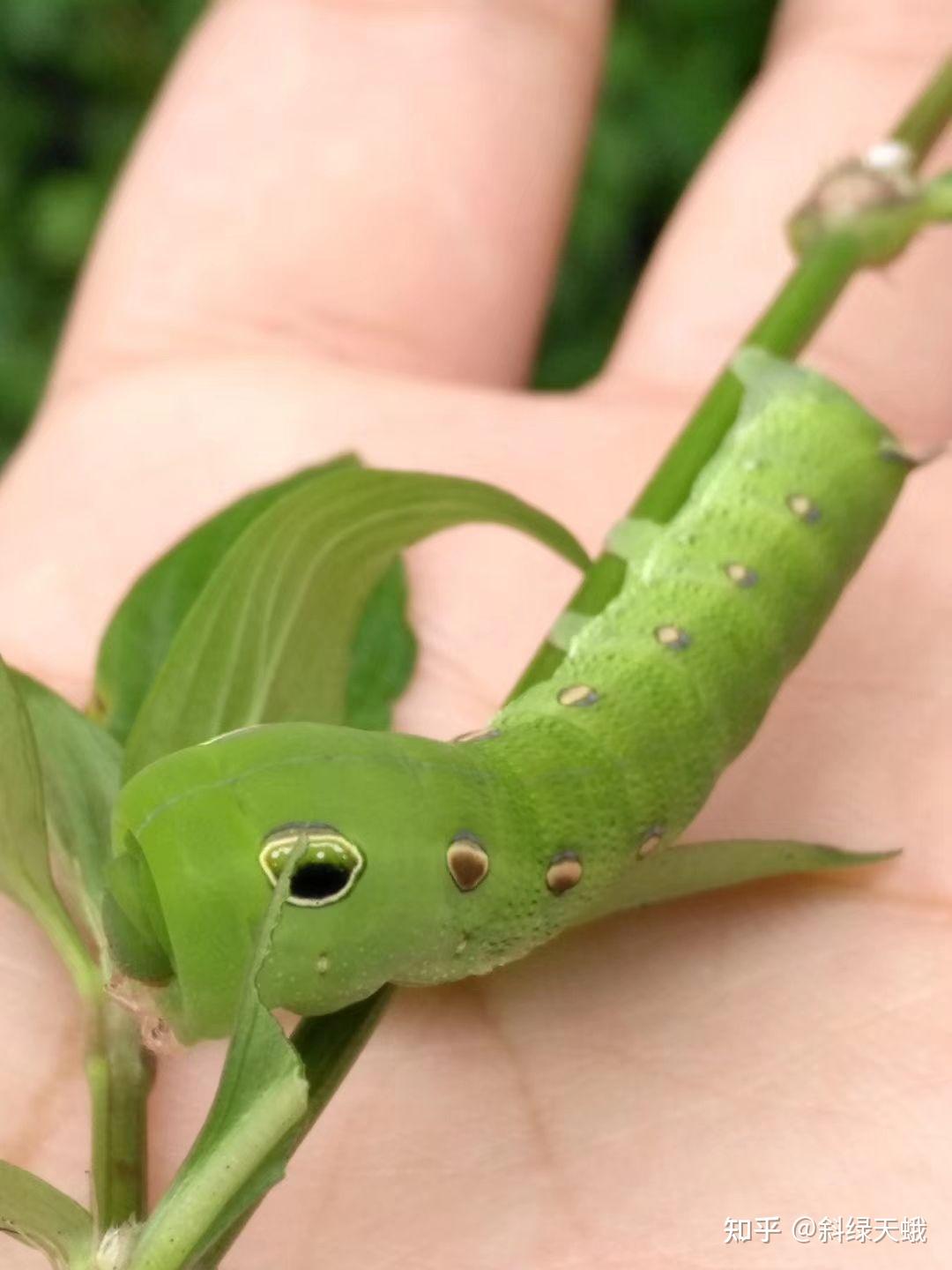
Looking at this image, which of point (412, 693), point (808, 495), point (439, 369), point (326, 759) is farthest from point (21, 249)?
point (326, 759)

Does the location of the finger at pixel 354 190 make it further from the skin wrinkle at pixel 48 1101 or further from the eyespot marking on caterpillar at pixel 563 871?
the eyespot marking on caterpillar at pixel 563 871

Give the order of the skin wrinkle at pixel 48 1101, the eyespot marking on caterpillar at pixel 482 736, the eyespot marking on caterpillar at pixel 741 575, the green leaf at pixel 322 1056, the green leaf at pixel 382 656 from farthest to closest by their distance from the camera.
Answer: the green leaf at pixel 382 656
the eyespot marking on caterpillar at pixel 741 575
the skin wrinkle at pixel 48 1101
the eyespot marking on caterpillar at pixel 482 736
the green leaf at pixel 322 1056

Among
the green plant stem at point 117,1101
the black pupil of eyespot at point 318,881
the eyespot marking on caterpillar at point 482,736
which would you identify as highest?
the eyespot marking on caterpillar at point 482,736

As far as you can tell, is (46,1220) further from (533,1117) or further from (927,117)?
(927,117)

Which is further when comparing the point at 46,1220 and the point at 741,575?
the point at 741,575

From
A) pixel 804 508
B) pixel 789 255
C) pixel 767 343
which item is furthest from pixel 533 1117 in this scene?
pixel 789 255

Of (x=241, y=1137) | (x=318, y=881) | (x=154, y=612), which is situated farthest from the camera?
(x=154, y=612)

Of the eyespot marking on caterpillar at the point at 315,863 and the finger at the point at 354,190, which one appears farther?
the finger at the point at 354,190

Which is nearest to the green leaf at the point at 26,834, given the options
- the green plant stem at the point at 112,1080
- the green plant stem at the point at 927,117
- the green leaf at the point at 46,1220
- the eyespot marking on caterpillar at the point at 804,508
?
the green plant stem at the point at 112,1080
